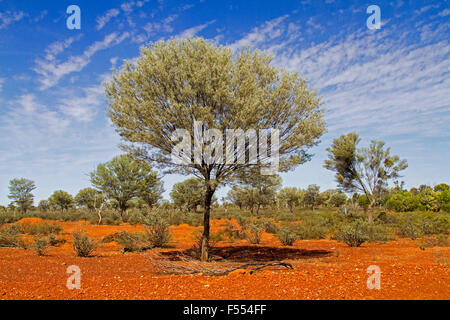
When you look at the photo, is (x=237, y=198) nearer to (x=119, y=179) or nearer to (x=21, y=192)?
(x=119, y=179)

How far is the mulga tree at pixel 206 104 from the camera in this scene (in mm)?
10273

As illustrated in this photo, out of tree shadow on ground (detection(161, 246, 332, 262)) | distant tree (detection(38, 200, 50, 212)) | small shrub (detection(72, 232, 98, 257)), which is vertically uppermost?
small shrub (detection(72, 232, 98, 257))

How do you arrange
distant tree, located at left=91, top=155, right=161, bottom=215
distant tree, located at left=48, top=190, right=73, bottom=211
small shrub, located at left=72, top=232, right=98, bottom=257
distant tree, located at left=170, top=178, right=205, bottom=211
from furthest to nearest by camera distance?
distant tree, located at left=48, top=190, right=73, bottom=211, distant tree, located at left=170, top=178, right=205, bottom=211, distant tree, located at left=91, top=155, right=161, bottom=215, small shrub, located at left=72, top=232, right=98, bottom=257

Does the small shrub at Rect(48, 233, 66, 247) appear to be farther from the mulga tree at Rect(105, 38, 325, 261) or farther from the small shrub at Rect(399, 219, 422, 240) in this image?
the small shrub at Rect(399, 219, 422, 240)

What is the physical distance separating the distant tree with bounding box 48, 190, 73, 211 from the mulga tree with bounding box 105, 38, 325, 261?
6308 centimetres

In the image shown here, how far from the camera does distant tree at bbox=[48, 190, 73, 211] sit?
65.4 meters

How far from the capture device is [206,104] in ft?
34.9

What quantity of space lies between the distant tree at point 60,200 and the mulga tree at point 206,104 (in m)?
63.1

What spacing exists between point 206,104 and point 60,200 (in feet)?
217

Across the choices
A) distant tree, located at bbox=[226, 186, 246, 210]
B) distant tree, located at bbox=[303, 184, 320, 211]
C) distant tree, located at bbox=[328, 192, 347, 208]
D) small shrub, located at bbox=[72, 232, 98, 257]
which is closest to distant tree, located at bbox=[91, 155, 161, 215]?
distant tree, located at bbox=[226, 186, 246, 210]

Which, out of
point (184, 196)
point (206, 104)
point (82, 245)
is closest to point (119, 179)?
point (184, 196)
